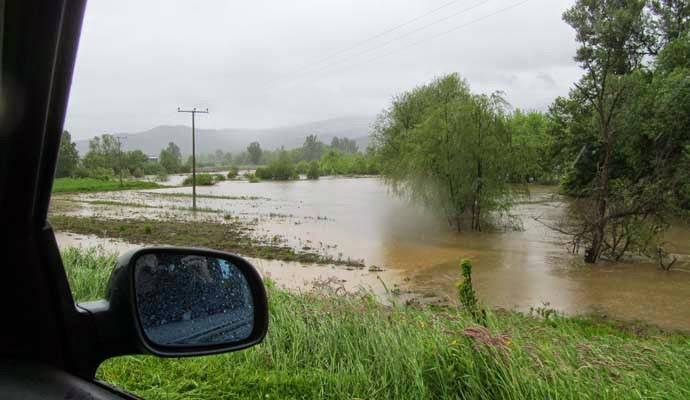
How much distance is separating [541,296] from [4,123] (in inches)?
404

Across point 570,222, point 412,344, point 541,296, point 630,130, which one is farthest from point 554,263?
point 412,344

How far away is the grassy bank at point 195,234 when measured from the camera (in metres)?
13.0

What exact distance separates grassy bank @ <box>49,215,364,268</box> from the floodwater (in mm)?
1027

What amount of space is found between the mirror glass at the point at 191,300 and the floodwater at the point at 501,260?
19.0 feet

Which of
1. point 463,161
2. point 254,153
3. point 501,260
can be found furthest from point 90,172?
point 254,153

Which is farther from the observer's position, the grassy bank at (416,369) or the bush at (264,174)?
the bush at (264,174)

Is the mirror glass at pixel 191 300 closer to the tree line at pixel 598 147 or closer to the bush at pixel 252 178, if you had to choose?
the tree line at pixel 598 147

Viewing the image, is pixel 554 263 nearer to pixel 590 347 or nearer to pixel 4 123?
pixel 590 347

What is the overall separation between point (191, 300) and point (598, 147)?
22677 mm

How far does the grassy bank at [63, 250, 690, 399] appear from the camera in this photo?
254cm

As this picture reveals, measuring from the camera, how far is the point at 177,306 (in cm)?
117

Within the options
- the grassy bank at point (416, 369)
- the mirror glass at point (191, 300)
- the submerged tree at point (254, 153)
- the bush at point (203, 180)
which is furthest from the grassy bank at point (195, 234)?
the submerged tree at point (254, 153)

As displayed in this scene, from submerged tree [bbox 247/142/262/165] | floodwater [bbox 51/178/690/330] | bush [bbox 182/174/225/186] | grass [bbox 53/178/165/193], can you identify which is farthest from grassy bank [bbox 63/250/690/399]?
submerged tree [bbox 247/142/262/165]

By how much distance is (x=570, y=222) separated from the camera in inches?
591
